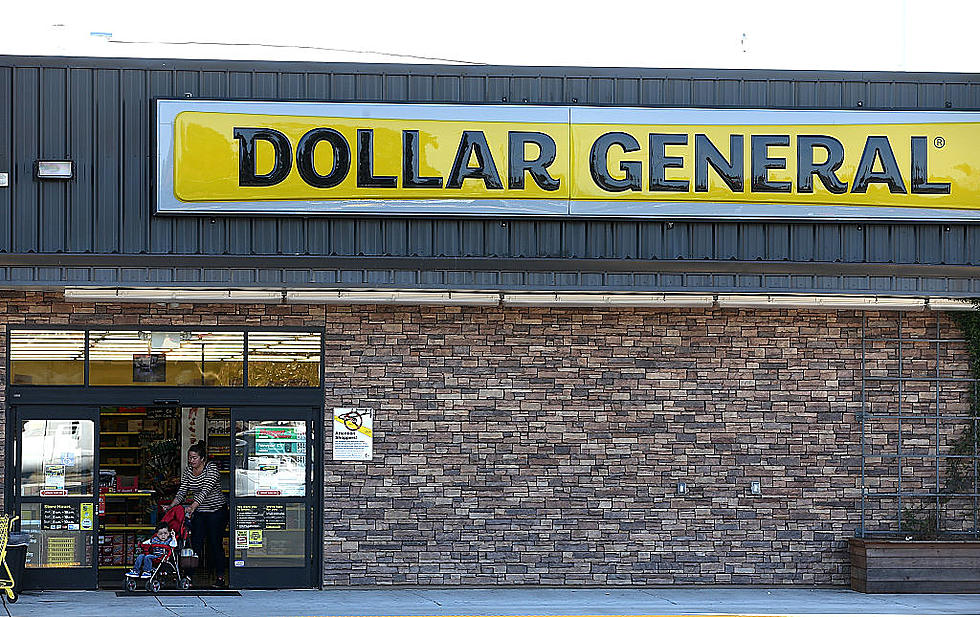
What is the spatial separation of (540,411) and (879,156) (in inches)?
183

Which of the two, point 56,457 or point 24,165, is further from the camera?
point 56,457

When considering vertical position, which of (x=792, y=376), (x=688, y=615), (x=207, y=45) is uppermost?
(x=207, y=45)

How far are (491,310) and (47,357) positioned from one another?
496 centimetres

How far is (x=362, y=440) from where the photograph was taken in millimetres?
14867

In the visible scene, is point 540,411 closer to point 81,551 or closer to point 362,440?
point 362,440

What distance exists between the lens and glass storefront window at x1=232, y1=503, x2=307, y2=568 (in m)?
14.9

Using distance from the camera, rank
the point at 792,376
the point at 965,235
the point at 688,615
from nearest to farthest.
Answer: the point at 688,615, the point at 965,235, the point at 792,376

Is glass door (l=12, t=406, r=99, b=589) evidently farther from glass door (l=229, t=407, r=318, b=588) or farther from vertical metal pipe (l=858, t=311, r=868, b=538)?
vertical metal pipe (l=858, t=311, r=868, b=538)

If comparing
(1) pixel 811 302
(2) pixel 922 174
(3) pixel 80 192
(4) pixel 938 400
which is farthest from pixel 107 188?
(4) pixel 938 400

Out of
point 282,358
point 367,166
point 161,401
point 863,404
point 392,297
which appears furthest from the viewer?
Answer: point 863,404

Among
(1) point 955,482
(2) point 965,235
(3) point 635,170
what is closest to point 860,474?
(1) point 955,482

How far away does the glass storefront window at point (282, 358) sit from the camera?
14.8 meters

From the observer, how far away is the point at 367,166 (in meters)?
13.6

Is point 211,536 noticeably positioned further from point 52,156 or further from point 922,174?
point 922,174
